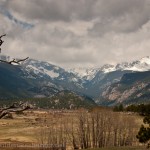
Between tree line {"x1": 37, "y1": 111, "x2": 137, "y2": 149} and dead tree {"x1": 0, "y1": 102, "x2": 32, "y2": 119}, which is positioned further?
tree line {"x1": 37, "y1": 111, "x2": 137, "y2": 149}

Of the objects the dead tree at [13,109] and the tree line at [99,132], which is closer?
the dead tree at [13,109]

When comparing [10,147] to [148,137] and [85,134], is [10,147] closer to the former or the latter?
[85,134]

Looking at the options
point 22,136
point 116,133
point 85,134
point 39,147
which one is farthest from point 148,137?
point 22,136

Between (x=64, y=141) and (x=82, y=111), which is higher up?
(x=82, y=111)

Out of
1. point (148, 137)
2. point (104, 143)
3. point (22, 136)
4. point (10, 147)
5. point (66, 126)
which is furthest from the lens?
point (22, 136)

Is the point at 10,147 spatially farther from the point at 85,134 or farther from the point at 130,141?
the point at 130,141

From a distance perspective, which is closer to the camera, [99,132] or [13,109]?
[13,109]

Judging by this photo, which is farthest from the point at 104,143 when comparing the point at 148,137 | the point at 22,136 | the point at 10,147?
the point at 148,137

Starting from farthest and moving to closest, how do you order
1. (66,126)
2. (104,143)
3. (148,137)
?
(66,126), (104,143), (148,137)

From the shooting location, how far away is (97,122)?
525ft

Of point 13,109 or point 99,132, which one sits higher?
point 13,109

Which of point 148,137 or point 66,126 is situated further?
point 66,126

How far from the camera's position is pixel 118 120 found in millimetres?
162250

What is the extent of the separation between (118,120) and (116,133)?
5827 millimetres
